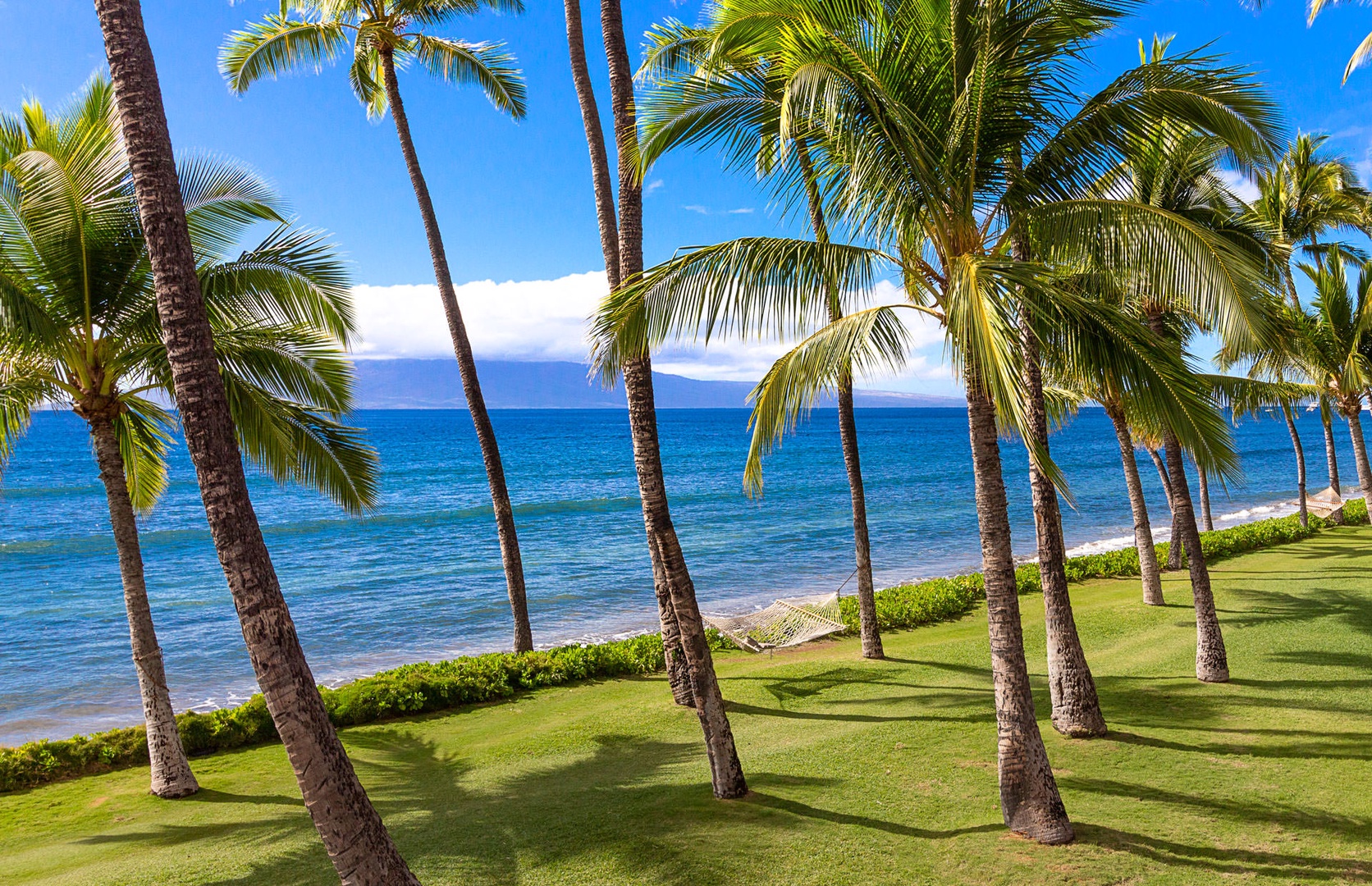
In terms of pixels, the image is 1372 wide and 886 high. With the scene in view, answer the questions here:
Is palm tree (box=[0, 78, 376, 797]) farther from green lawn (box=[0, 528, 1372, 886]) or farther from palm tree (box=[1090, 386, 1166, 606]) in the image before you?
palm tree (box=[1090, 386, 1166, 606])

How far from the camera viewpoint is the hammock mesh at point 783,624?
39.6 ft

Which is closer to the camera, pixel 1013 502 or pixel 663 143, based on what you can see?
pixel 663 143

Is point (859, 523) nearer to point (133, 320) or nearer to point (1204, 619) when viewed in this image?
point (1204, 619)

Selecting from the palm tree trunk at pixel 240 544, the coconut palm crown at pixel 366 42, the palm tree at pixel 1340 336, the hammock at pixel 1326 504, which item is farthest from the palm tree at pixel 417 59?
the hammock at pixel 1326 504

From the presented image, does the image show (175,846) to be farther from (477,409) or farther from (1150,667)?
(1150,667)

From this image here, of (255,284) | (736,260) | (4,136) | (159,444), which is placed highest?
(4,136)

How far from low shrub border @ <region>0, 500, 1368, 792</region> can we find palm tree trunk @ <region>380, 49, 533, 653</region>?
3.11 feet

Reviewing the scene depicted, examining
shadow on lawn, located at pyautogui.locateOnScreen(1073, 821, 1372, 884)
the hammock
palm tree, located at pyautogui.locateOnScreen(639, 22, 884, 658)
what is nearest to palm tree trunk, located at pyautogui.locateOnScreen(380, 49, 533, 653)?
palm tree, located at pyautogui.locateOnScreen(639, 22, 884, 658)

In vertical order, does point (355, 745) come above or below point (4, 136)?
below

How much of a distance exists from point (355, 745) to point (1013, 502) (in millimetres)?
41169

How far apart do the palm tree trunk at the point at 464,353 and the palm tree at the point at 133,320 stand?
344cm

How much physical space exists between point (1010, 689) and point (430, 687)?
791 cm

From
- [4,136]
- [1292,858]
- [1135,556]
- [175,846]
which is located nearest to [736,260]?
[1292,858]

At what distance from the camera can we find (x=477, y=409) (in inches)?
498
